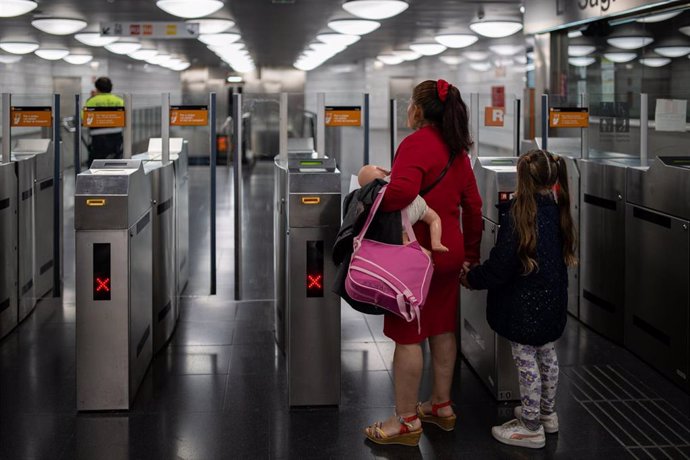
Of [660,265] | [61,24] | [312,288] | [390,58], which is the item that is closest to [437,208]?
[312,288]

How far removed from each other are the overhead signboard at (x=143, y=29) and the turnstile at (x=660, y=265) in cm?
921

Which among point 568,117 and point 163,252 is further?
point 568,117

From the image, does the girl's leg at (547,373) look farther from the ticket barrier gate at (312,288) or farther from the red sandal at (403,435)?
the ticket barrier gate at (312,288)

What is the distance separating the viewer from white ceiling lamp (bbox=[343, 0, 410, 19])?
7629mm

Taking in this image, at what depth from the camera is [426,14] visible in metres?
12.4

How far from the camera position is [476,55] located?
19797mm

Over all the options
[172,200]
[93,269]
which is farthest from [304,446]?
[172,200]

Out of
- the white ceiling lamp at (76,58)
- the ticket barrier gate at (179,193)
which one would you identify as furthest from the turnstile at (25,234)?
the white ceiling lamp at (76,58)

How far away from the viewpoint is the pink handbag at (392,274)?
11.0 feet

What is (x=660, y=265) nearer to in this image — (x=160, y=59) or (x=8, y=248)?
(x=8, y=248)

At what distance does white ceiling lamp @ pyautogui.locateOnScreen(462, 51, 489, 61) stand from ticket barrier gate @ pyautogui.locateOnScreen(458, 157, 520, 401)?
15230 millimetres

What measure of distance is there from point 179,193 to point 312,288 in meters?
2.47

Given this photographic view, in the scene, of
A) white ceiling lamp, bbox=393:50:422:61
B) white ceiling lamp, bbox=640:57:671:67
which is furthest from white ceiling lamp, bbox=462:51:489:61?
white ceiling lamp, bbox=640:57:671:67

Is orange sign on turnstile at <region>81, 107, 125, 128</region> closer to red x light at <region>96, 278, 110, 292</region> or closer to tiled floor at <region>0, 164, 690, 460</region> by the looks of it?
tiled floor at <region>0, 164, 690, 460</region>
